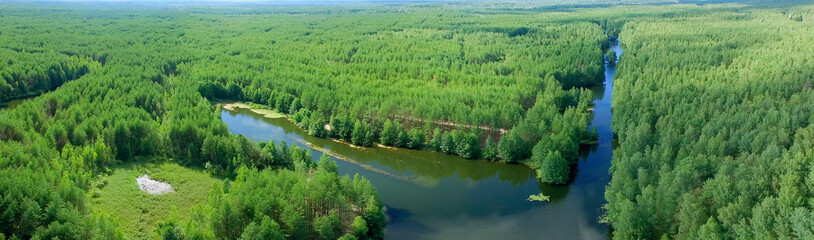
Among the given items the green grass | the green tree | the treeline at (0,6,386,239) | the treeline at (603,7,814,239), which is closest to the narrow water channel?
the green tree

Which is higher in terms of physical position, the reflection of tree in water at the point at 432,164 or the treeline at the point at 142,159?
the treeline at the point at 142,159

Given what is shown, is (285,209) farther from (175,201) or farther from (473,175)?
(473,175)

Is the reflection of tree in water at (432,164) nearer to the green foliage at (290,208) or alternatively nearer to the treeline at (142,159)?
the treeline at (142,159)

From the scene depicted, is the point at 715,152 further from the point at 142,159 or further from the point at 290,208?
the point at 142,159

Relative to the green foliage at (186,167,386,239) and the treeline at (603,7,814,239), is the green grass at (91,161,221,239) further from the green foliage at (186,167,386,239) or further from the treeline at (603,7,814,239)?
the treeline at (603,7,814,239)

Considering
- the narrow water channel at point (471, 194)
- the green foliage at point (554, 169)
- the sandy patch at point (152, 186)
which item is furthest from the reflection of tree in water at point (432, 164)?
the sandy patch at point (152, 186)

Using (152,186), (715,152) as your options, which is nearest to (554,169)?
(715,152)
